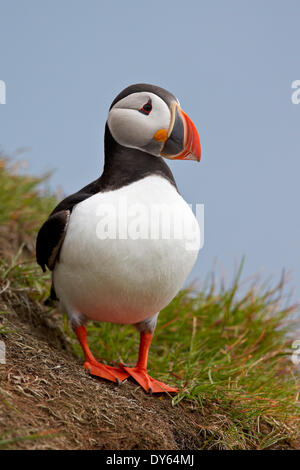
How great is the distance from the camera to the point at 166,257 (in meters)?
3.68

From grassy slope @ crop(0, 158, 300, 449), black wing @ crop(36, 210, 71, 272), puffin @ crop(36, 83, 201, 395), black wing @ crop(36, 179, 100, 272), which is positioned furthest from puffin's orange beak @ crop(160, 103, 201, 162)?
grassy slope @ crop(0, 158, 300, 449)

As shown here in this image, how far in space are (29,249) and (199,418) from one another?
355 cm

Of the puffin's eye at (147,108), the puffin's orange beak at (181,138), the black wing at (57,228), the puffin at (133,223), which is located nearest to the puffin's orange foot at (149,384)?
the puffin at (133,223)

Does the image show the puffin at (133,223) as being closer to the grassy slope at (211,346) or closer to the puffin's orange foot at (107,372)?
the puffin's orange foot at (107,372)

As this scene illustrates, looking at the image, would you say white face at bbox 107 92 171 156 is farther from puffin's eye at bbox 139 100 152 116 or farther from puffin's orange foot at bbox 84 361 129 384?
puffin's orange foot at bbox 84 361 129 384

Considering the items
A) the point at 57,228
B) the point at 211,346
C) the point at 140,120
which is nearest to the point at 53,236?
the point at 57,228

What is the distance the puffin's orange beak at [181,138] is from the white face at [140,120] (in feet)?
0.15

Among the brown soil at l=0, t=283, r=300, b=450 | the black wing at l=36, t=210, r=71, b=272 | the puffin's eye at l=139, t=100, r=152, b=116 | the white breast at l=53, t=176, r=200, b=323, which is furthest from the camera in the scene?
the black wing at l=36, t=210, r=71, b=272

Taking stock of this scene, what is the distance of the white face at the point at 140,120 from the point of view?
12.1 feet

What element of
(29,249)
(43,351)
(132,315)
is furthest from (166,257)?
(29,249)

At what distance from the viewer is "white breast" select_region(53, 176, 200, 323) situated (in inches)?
142

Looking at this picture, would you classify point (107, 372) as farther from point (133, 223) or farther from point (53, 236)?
point (133, 223)

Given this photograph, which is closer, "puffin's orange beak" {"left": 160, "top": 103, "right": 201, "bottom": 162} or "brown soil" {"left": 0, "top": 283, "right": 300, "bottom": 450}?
"brown soil" {"left": 0, "top": 283, "right": 300, "bottom": 450}
